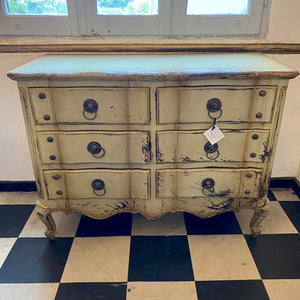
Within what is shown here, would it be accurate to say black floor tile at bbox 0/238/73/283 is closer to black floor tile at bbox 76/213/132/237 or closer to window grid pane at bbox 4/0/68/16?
black floor tile at bbox 76/213/132/237

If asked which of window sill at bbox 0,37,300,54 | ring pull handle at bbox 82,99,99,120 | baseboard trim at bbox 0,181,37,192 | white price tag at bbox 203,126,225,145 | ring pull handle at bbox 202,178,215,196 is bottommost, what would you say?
baseboard trim at bbox 0,181,37,192

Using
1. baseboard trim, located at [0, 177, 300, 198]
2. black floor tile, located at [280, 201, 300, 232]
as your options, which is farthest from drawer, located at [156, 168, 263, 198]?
baseboard trim, located at [0, 177, 300, 198]

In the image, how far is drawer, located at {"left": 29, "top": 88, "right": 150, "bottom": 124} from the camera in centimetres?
134

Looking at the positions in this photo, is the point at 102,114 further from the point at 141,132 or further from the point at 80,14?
the point at 80,14

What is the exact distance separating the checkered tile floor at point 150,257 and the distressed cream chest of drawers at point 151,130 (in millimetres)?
204

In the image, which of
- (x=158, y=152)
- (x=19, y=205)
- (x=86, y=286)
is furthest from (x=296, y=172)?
(x=19, y=205)

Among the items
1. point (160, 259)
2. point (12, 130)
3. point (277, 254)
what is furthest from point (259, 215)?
point (12, 130)

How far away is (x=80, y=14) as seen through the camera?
5.64 feet

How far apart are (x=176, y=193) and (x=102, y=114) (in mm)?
564

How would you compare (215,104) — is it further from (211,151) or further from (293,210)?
(293,210)

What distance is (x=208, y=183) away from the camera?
1.55 meters

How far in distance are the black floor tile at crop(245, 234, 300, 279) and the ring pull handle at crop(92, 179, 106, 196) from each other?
0.88 m

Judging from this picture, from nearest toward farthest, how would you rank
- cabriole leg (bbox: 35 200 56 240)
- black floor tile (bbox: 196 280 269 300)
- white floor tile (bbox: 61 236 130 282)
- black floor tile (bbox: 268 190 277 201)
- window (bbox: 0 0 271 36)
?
black floor tile (bbox: 196 280 269 300) < white floor tile (bbox: 61 236 130 282) < cabriole leg (bbox: 35 200 56 240) < window (bbox: 0 0 271 36) < black floor tile (bbox: 268 190 277 201)

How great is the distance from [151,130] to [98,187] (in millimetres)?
414
